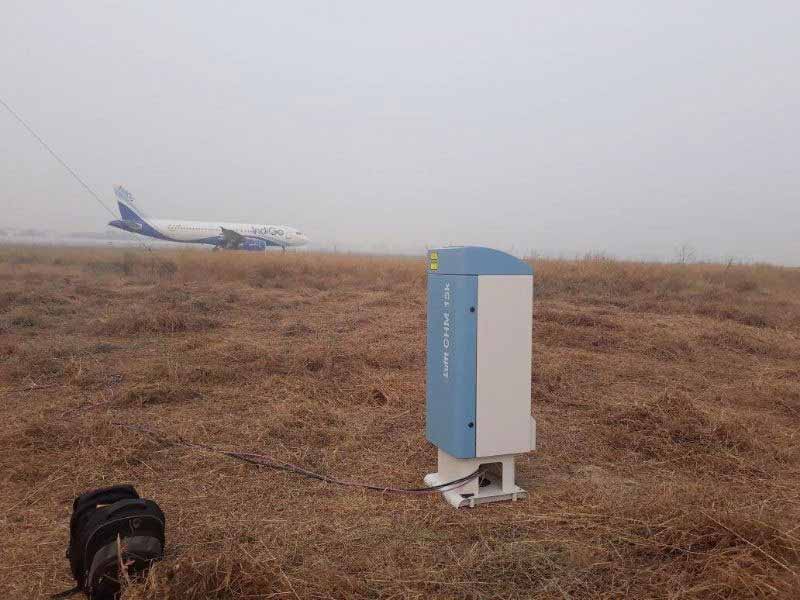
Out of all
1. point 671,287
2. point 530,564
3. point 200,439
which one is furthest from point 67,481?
point 671,287

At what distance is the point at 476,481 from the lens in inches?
131

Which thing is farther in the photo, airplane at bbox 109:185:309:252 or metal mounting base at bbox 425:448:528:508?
airplane at bbox 109:185:309:252

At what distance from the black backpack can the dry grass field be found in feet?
0.42

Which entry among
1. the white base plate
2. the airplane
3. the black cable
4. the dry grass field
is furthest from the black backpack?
the airplane

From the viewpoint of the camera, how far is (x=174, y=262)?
76.5ft

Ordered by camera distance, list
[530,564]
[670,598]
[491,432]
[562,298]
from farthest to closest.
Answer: [562,298]
[491,432]
[530,564]
[670,598]

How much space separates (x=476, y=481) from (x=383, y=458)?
944 millimetres

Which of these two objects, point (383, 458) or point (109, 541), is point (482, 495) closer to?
point (383, 458)

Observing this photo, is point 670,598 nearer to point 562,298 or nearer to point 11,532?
point 11,532

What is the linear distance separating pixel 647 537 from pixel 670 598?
48 centimetres

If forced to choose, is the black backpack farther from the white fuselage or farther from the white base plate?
the white fuselage

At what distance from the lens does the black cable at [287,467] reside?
3.35 metres

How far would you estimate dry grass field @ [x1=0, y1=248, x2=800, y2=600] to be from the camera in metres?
2.42

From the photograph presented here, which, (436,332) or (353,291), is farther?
(353,291)
